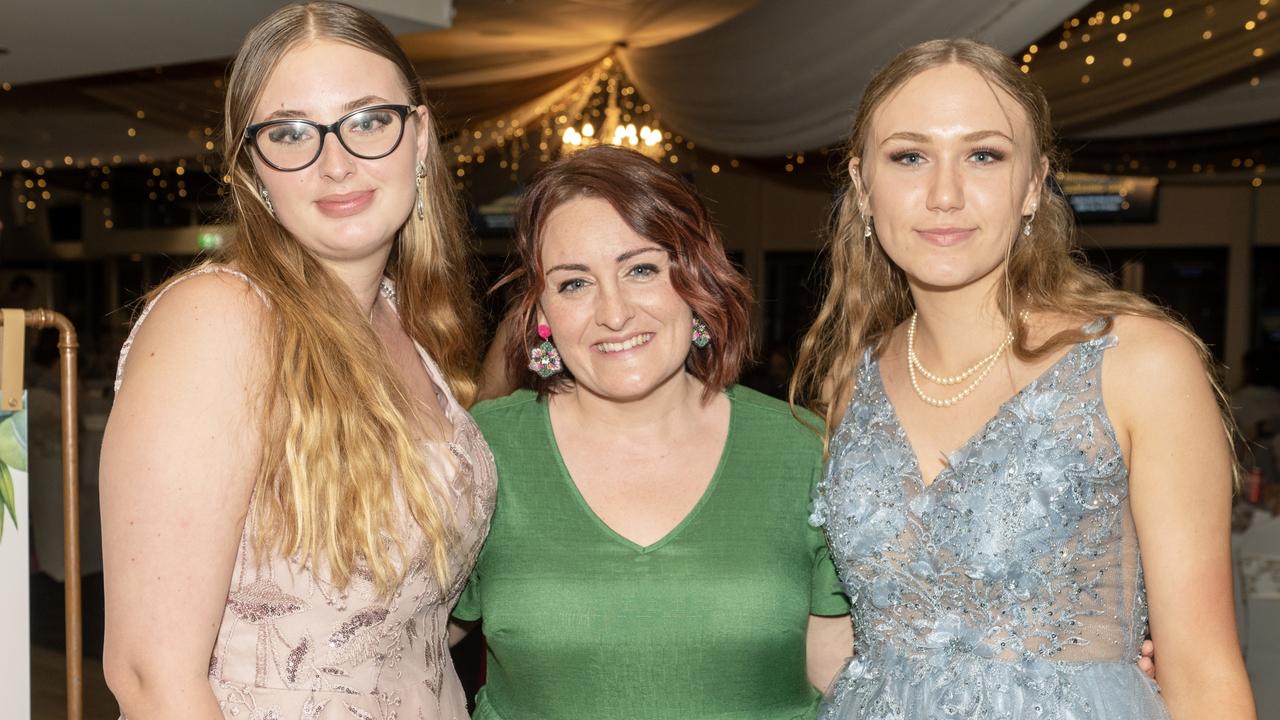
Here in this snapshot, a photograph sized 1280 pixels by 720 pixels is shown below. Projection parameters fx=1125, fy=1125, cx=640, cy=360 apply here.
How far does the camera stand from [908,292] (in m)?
2.26

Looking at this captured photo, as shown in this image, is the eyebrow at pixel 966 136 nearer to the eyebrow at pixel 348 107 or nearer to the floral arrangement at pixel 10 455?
the eyebrow at pixel 348 107

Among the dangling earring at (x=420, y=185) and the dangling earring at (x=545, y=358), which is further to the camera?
the dangling earring at (x=545, y=358)

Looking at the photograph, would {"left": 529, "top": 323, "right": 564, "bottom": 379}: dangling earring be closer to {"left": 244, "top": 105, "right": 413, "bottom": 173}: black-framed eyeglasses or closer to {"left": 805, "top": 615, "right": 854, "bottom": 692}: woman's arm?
{"left": 244, "top": 105, "right": 413, "bottom": 173}: black-framed eyeglasses

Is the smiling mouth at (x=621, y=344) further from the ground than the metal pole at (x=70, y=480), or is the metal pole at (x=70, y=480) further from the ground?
the smiling mouth at (x=621, y=344)

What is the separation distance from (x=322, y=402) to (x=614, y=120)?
655cm

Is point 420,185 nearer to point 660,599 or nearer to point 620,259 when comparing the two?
point 620,259

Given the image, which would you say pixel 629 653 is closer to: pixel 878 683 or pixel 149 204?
pixel 878 683

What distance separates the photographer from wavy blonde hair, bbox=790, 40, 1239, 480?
1.87 metres

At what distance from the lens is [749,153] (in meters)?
6.21

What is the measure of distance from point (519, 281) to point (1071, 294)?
101 centimetres

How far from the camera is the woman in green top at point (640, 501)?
1997 mm

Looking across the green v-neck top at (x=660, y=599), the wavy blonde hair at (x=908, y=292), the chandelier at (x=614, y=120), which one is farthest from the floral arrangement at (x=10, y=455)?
the chandelier at (x=614, y=120)

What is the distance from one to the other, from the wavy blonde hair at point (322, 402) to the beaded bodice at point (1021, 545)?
2.50ft

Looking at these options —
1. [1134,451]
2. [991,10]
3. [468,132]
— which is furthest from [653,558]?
[468,132]
